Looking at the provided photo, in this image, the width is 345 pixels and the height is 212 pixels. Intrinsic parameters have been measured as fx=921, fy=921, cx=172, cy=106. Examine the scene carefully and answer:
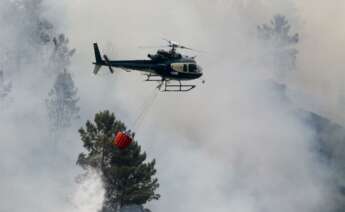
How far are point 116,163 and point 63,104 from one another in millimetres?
82277

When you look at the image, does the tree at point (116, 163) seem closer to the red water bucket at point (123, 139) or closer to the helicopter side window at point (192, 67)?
the red water bucket at point (123, 139)

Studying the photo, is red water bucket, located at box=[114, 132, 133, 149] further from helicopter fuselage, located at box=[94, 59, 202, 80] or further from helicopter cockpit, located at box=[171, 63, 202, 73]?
helicopter cockpit, located at box=[171, 63, 202, 73]

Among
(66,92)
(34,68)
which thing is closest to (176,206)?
(66,92)

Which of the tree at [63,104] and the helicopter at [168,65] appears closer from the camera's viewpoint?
the helicopter at [168,65]

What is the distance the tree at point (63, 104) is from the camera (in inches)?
6270

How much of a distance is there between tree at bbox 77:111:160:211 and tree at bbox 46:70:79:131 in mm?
73703

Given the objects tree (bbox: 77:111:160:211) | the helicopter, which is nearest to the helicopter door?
the helicopter

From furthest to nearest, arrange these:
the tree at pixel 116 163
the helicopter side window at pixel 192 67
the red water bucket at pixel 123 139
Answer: the tree at pixel 116 163 < the helicopter side window at pixel 192 67 < the red water bucket at pixel 123 139

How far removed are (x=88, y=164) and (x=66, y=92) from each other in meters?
76.0

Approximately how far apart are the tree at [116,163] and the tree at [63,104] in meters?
73.7

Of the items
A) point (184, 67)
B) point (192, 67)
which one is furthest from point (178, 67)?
point (192, 67)

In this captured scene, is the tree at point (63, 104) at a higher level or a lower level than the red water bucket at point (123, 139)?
higher

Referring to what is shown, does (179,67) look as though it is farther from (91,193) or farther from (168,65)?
(91,193)

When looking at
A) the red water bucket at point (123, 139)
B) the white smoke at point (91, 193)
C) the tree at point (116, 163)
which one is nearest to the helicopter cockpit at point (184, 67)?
the red water bucket at point (123, 139)
